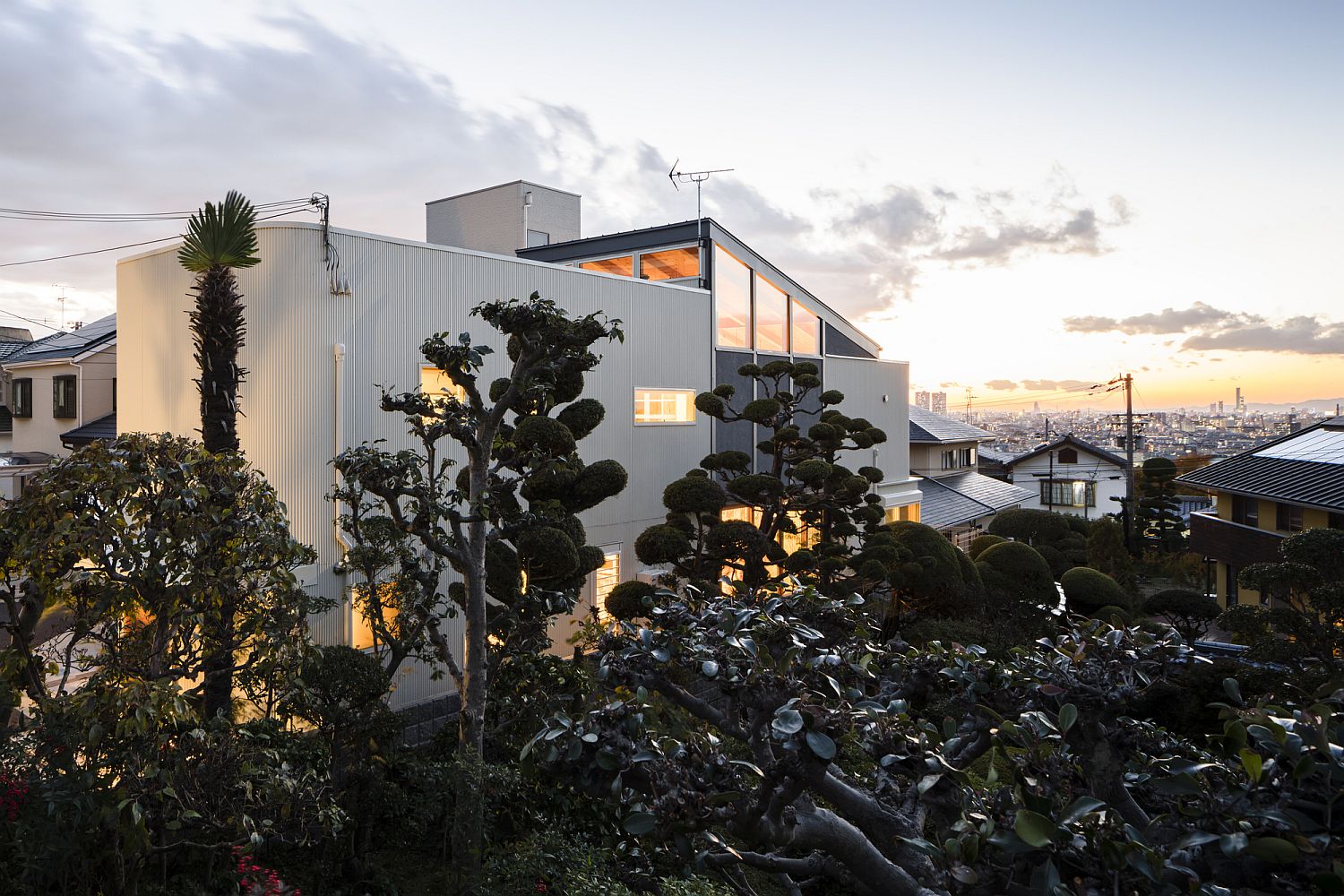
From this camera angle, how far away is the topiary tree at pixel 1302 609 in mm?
10617

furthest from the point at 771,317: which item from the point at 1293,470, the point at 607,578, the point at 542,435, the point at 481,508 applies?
the point at 481,508

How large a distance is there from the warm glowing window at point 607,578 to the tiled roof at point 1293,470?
1319 cm

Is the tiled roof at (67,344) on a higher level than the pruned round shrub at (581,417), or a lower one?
higher

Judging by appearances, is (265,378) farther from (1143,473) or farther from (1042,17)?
(1143,473)

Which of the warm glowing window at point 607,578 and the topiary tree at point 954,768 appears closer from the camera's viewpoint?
the topiary tree at point 954,768

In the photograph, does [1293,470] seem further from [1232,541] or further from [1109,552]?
[1109,552]

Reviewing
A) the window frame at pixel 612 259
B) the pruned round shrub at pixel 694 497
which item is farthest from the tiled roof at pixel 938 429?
the pruned round shrub at pixel 694 497

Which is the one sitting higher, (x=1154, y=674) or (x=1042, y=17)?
(x=1042, y=17)

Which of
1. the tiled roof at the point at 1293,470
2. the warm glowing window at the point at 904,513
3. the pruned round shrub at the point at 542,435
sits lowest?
the warm glowing window at the point at 904,513

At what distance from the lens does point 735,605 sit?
4500mm

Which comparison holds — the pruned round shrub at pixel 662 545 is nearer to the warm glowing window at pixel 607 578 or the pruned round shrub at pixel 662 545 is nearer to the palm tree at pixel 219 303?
the warm glowing window at pixel 607 578

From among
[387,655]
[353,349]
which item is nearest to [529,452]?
[353,349]

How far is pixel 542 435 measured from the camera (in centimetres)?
958

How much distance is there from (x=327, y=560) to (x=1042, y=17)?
1198 centimetres
